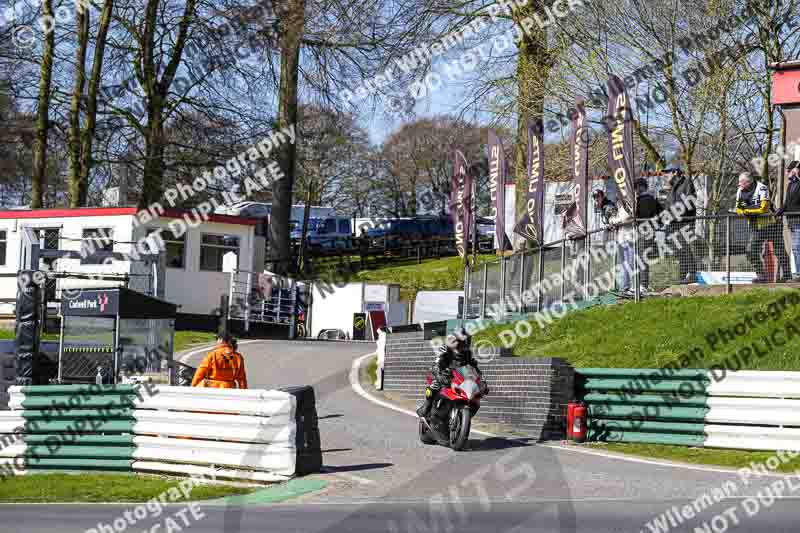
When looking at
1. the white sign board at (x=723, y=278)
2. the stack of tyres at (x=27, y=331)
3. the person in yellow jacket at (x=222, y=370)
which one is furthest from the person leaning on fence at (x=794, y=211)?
the stack of tyres at (x=27, y=331)

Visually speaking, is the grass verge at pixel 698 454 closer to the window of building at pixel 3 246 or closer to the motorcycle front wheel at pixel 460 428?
the motorcycle front wheel at pixel 460 428

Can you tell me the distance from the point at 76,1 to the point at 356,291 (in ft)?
40.2

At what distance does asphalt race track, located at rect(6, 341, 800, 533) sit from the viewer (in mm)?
9242

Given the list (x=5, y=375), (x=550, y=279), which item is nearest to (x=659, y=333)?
(x=550, y=279)

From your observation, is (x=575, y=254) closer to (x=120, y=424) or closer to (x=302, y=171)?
(x=120, y=424)

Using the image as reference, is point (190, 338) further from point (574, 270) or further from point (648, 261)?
point (648, 261)

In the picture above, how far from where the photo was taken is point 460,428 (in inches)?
534

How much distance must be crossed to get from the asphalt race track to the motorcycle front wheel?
0.14 meters

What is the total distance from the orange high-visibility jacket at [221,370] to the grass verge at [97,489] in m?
1.50

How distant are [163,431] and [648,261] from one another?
905 cm

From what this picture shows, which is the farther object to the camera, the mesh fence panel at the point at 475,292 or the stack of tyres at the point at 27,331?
the mesh fence panel at the point at 475,292

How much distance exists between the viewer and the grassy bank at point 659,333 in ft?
51.9

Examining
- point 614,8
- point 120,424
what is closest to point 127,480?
point 120,424

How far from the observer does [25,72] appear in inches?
1340
